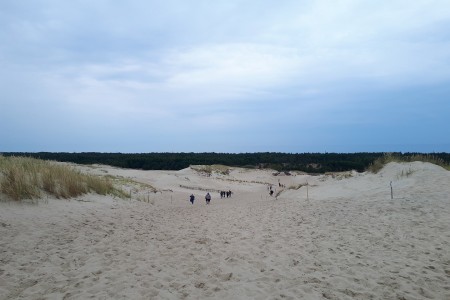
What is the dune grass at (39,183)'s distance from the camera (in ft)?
34.6

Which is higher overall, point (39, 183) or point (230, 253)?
point (39, 183)

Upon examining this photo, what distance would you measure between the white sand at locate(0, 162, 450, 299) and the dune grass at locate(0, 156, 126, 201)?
636mm

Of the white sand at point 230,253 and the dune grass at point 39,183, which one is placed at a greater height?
the dune grass at point 39,183

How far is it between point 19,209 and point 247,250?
269 inches

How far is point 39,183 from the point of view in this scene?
12180 millimetres

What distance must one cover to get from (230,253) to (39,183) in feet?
27.6

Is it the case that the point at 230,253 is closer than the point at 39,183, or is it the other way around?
the point at 230,253

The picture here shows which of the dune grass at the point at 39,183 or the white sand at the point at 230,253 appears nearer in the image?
the white sand at the point at 230,253

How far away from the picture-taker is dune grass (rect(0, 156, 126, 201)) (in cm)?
1054

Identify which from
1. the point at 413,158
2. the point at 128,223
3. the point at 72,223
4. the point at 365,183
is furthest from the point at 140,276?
the point at 413,158

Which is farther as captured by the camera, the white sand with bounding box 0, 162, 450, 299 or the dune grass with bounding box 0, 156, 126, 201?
the dune grass with bounding box 0, 156, 126, 201

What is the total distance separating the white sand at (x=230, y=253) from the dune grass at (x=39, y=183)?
64 cm

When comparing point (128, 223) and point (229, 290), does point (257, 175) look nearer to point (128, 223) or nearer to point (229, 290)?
point (128, 223)

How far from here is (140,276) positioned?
5930 mm
